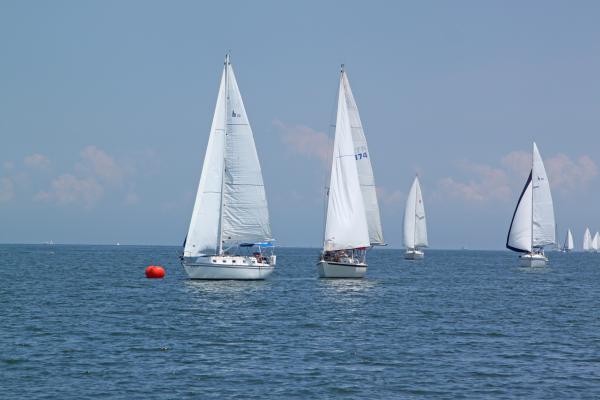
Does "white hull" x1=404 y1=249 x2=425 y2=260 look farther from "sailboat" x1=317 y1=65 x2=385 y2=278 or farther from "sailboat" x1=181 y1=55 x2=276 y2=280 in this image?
"sailboat" x1=181 y1=55 x2=276 y2=280

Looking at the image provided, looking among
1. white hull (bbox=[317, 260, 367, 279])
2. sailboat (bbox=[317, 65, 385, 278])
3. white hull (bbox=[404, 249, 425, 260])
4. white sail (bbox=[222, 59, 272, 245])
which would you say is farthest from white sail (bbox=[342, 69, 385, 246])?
white hull (bbox=[404, 249, 425, 260])

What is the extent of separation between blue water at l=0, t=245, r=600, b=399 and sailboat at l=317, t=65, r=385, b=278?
659 centimetres

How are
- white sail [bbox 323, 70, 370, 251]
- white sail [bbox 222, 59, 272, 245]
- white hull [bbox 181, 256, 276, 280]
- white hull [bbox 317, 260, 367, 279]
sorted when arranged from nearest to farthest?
white hull [bbox 181, 256, 276, 280] < white sail [bbox 222, 59, 272, 245] < white sail [bbox 323, 70, 370, 251] < white hull [bbox 317, 260, 367, 279]

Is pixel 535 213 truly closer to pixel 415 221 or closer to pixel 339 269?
pixel 415 221

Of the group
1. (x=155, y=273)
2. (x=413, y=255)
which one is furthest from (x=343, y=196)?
(x=413, y=255)

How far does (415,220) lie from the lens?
139125 mm

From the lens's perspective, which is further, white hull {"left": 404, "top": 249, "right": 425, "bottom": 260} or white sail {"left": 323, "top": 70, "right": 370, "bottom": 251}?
white hull {"left": 404, "top": 249, "right": 425, "bottom": 260}

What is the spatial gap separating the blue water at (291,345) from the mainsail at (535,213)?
1690 inches

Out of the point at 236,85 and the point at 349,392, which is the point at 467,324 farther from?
the point at 236,85

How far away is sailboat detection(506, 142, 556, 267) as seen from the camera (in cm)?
10294

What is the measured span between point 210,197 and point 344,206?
37.8ft

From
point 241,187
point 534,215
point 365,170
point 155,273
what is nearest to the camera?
point 241,187

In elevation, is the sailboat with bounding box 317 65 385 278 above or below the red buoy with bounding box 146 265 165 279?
above

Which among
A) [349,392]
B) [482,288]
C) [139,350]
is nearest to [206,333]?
[139,350]
